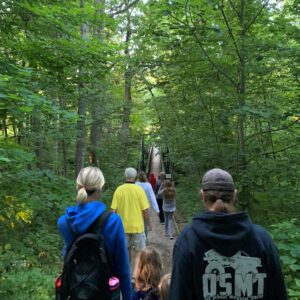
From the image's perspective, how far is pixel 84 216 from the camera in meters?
2.89

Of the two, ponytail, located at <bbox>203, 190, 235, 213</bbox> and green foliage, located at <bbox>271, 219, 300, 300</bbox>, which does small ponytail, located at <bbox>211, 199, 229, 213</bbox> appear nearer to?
ponytail, located at <bbox>203, 190, 235, 213</bbox>

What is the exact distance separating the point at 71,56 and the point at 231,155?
197 inches

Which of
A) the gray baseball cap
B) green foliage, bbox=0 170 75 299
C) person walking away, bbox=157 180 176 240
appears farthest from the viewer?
person walking away, bbox=157 180 176 240

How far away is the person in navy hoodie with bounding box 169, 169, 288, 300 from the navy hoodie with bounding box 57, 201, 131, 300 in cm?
89

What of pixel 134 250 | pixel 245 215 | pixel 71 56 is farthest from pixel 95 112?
pixel 245 215

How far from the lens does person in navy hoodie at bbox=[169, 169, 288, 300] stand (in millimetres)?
2098

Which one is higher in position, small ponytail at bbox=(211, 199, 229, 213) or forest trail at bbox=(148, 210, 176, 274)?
small ponytail at bbox=(211, 199, 229, 213)

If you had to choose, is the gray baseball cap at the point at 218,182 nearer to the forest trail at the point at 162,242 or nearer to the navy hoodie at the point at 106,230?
the navy hoodie at the point at 106,230

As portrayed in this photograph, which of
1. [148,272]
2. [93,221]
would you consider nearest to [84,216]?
[93,221]

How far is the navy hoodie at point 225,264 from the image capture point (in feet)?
6.88

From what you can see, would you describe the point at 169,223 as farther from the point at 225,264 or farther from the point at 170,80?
the point at 225,264

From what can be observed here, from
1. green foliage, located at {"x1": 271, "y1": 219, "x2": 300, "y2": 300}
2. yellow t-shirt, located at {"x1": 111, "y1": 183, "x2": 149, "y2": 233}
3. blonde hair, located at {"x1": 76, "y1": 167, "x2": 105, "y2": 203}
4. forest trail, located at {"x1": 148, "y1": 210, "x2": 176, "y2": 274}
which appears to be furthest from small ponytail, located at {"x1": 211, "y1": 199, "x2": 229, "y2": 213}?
forest trail, located at {"x1": 148, "y1": 210, "x2": 176, "y2": 274}

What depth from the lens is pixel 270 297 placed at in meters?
2.14

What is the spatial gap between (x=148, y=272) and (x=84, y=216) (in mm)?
1083
